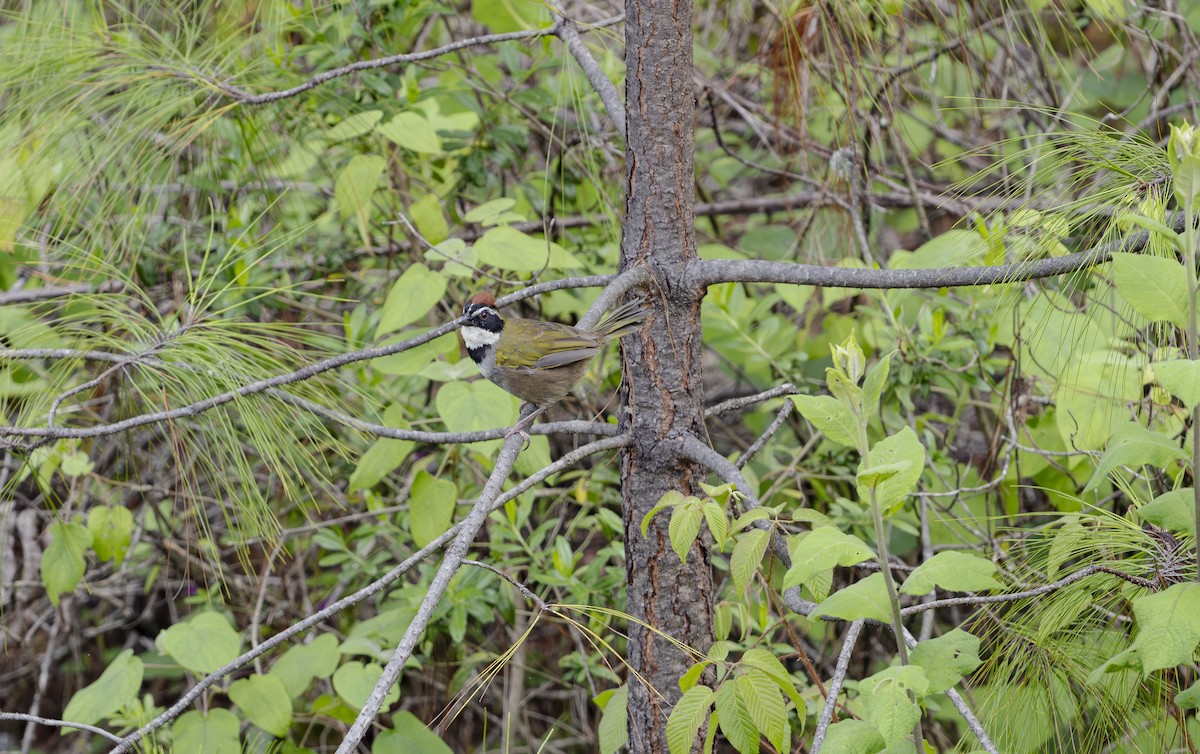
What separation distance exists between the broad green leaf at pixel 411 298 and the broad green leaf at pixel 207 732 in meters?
1.21

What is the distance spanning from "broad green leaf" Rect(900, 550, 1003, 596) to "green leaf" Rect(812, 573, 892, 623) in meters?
0.05

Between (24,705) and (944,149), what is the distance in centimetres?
527

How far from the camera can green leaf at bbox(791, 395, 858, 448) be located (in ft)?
4.18

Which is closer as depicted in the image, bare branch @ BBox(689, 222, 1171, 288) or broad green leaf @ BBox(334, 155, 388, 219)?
bare branch @ BBox(689, 222, 1171, 288)

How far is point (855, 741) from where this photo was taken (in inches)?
49.9

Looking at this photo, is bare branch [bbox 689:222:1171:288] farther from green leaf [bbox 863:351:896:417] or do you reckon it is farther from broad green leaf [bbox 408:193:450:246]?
broad green leaf [bbox 408:193:450:246]

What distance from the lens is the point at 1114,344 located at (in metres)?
2.18

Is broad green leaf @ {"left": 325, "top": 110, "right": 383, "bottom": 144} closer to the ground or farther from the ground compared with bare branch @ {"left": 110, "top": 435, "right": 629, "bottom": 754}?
farther from the ground

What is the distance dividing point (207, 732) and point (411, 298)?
1.38 m

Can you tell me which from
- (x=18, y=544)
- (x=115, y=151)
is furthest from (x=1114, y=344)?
(x=18, y=544)

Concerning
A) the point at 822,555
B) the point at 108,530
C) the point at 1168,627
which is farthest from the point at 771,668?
the point at 108,530

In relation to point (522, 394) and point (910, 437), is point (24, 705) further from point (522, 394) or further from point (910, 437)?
point (910, 437)

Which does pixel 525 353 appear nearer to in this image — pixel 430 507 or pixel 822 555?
pixel 430 507

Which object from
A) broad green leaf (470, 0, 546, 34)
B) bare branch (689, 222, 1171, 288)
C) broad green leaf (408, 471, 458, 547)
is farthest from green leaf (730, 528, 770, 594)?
broad green leaf (470, 0, 546, 34)
